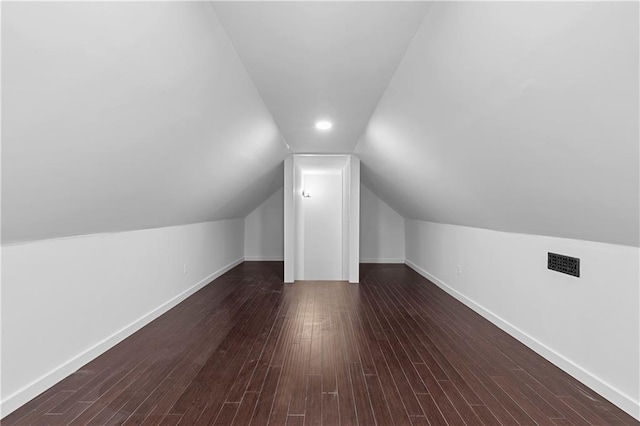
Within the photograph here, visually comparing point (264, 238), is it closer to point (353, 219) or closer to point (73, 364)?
point (353, 219)

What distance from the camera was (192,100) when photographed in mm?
2684

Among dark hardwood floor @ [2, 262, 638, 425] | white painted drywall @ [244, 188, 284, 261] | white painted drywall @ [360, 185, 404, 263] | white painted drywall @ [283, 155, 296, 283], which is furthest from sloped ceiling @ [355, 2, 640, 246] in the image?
white painted drywall @ [244, 188, 284, 261]

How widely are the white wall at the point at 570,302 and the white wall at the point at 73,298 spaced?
3994 millimetres

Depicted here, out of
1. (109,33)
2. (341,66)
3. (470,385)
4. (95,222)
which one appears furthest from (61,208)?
(470,385)

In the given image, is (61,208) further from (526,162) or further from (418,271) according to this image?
(418,271)

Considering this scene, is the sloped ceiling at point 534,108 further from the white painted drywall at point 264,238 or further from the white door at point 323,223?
the white painted drywall at point 264,238

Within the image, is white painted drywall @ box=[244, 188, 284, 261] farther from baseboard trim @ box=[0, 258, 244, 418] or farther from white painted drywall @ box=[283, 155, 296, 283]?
baseboard trim @ box=[0, 258, 244, 418]

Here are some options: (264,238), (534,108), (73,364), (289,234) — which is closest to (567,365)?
(534,108)

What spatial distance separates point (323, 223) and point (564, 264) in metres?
5.48

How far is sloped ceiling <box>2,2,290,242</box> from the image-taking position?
149cm

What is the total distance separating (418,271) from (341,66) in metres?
5.53

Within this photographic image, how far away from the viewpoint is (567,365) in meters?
2.79

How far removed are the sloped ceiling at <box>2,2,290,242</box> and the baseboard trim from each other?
1014mm

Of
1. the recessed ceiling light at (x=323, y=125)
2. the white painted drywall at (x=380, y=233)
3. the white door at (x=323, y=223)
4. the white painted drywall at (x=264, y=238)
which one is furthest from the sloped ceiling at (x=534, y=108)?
the white painted drywall at (x=264, y=238)
